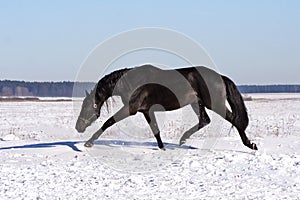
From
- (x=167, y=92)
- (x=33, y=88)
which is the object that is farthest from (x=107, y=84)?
(x=33, y=88)

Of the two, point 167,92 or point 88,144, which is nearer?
point 167,92

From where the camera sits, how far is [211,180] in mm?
7645

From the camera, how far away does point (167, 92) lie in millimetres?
10758

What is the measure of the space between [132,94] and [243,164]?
297cm

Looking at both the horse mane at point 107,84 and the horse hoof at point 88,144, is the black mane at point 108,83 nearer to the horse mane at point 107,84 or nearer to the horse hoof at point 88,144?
the horse mane at point 107,84

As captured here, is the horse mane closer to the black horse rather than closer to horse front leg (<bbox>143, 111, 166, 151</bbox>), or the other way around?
the black horse

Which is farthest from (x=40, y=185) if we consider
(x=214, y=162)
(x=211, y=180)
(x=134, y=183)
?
(x=214, y=162)

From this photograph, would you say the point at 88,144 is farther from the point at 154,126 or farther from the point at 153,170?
the point at 153,170

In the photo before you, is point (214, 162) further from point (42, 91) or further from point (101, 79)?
point (42, 91)

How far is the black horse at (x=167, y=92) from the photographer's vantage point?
10.5m

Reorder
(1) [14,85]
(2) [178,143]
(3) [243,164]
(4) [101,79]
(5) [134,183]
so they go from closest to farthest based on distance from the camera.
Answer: (5) [134,183] < (3) [243,164] < (4) [101,79] < (2) [178,143] < (1) [14,85]

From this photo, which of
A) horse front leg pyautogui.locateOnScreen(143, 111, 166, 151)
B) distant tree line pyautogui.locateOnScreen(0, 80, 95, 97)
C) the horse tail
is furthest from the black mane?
distant tree line pyautogui.locateOnScreen(0, 80, 95, 97)

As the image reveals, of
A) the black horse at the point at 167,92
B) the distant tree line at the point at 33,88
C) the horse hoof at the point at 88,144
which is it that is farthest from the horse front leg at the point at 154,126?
the distant tree line at the point at 33,88

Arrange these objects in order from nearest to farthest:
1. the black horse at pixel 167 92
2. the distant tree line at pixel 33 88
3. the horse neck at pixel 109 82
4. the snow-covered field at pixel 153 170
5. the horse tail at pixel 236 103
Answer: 1. the snow-covered field at pixel 153 170
2. the black horse at pixel 167 92
3. the horse tail at pixel 236 103
4. the horse neck at pixel 109 82
5. the distant tree line at pixel 33 88
